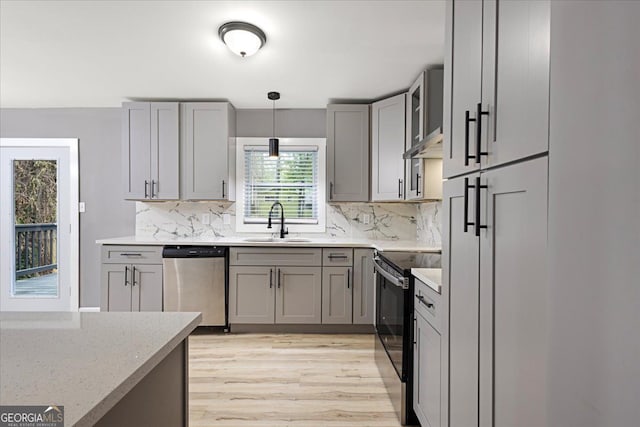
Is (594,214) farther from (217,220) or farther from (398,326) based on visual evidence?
(217,220)

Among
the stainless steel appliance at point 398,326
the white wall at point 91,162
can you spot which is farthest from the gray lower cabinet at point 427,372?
the white wall at point 91,162

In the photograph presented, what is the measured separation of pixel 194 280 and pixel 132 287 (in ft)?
2.11

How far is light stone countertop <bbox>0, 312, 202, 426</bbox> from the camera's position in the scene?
1.82 feet

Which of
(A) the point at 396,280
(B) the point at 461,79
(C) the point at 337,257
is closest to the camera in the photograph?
(B) the point at 461,79

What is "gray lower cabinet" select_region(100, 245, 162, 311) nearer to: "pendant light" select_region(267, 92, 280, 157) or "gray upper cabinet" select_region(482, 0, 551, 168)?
"pendant light" select_region(267, 92, 280, 157)

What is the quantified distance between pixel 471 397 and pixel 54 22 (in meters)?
3.15

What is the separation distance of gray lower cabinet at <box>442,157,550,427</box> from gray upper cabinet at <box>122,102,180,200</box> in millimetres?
3169

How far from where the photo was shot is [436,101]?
288 cm

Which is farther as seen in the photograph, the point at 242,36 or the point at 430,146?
the point at 242,36

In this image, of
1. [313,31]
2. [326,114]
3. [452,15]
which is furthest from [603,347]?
[326,114]

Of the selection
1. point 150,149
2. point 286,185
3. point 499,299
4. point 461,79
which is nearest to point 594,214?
point 499,299

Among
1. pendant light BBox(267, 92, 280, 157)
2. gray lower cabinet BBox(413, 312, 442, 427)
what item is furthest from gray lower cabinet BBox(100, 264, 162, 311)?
gray lower cabinet BBox(413, 312, 442, 427)

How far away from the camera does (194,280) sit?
11.5 feet

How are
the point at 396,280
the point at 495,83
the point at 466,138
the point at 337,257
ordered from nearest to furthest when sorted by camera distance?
the point at 495,83 < the point at 466,138 < the point at 396,280 < the point at 337,257
